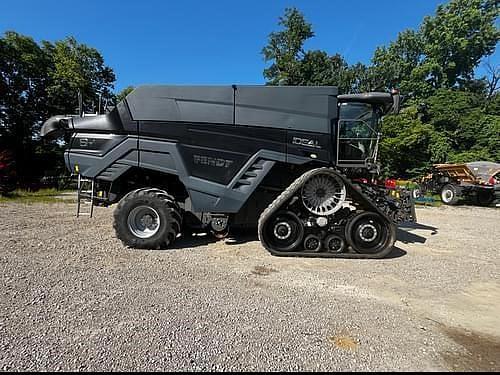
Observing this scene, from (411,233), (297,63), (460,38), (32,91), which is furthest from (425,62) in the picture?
(32,91)

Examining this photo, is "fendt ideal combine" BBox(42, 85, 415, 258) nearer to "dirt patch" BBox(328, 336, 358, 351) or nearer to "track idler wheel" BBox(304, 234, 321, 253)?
"track idler wheel" BBox(304, 234, 321, 253)

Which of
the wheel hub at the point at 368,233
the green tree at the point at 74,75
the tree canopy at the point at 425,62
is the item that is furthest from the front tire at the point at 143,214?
the tree canopy at the point at 425,62

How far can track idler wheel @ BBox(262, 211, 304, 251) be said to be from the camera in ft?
16.7

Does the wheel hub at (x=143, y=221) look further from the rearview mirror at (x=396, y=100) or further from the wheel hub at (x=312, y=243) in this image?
the rearview mirror at (x=396, y=100)

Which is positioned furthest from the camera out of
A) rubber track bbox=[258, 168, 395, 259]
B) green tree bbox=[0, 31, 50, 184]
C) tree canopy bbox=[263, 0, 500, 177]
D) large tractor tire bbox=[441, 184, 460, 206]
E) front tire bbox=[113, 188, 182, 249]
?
tree canopy bbox=[263, 0, 500, 177]

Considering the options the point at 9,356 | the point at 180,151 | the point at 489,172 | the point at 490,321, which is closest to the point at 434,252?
the point at 490,321

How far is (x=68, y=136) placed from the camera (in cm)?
582

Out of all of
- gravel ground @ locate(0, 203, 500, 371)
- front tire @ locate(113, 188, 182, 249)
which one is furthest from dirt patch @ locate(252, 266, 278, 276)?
front tire @ locate(113, 188, 182, 249)

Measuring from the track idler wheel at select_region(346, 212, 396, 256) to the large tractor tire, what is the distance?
1176 centimetres

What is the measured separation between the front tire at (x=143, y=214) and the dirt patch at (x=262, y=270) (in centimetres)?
182

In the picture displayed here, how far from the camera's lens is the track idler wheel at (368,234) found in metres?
5.06

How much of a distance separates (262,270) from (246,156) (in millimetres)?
2158

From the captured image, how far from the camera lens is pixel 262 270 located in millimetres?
4438

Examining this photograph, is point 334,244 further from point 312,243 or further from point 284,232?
point 284,232
